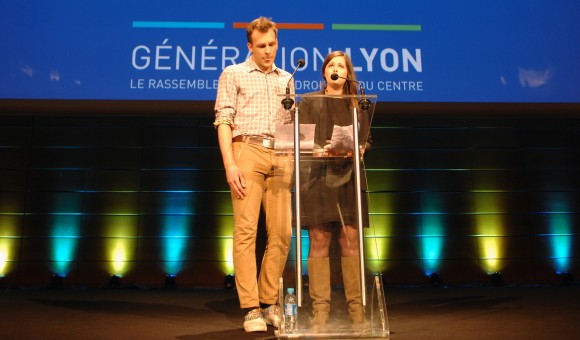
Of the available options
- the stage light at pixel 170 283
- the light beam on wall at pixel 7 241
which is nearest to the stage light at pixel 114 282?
the stage light at pixel 170 283

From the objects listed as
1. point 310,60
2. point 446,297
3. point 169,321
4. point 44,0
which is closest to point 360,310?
point 169,321

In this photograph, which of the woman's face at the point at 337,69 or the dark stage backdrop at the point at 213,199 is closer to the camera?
the woman's face at the point at 337,69

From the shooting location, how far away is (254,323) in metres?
1.72

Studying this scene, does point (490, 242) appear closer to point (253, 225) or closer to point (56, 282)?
point (253, 225)

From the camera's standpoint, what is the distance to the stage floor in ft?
5.59

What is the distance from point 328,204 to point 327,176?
0.09 metres

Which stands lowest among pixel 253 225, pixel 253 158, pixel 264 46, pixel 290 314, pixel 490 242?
pixel 290 314

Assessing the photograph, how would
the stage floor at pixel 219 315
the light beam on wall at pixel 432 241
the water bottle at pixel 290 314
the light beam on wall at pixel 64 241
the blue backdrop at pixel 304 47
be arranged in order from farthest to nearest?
the light beam on wall at pixel 432 241 → the light beam on wall at pixel 64 241 → the blue backdrop at pixel 304 47 → the stage floor at pixel 219 315 → the water bottle at pixel 290 314

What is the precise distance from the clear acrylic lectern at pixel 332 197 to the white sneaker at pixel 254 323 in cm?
28

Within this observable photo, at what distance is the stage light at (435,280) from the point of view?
3.84 meters

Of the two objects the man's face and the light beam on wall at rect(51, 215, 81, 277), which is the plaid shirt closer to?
the man's face

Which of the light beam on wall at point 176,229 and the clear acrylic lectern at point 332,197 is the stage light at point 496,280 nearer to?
the light beam on wall at point 176,229

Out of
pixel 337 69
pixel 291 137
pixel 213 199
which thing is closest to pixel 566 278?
pixel 213 199

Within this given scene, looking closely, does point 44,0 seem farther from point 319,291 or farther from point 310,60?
point 319,291
